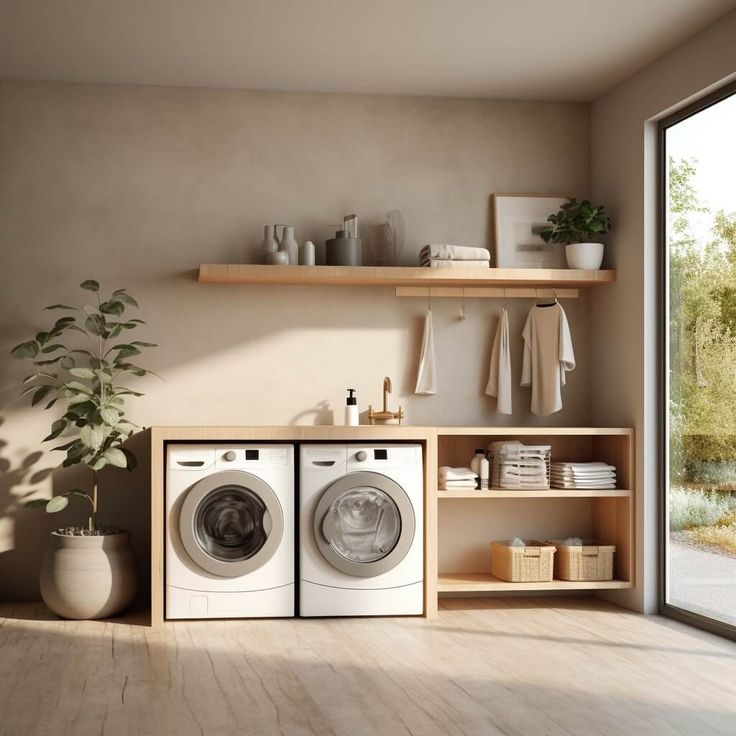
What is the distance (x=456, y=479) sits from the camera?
509 cm

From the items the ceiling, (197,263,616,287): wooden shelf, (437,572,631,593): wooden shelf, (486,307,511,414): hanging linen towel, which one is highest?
the ceiling

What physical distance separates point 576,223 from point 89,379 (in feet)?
8.84

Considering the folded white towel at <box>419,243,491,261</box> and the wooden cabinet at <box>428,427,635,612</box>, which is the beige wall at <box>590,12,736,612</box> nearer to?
the wooden cabinet at <box>428,427,635,612</box>

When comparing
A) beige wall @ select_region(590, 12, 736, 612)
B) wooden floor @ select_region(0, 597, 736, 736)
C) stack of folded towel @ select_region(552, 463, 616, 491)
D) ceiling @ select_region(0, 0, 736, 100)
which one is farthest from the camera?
stack of folded towel @ select_region(552, 463, 616, 491)

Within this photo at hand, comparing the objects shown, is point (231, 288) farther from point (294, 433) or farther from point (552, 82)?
point (552, 82)

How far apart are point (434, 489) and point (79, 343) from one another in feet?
6.64

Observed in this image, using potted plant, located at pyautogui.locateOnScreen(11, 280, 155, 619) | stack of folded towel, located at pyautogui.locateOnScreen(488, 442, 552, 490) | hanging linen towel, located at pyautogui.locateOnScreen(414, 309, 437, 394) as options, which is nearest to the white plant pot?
hanging linen towel, located at pyautogui.locateOnScreen(414, 309, 437, 394)

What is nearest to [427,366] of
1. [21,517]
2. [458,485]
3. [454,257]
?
[454,257]

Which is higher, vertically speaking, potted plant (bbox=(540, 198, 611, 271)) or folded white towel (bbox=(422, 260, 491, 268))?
potted plant (bbox=(540, 198, 611, 271))

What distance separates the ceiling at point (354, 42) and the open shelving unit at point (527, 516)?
1887 mm

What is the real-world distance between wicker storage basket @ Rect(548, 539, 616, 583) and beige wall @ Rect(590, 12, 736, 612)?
172mm

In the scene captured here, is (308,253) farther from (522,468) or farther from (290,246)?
(522,468)

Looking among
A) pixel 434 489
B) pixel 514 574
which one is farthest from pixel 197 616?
pixel 514 574

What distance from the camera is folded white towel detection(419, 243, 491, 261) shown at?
522cm
